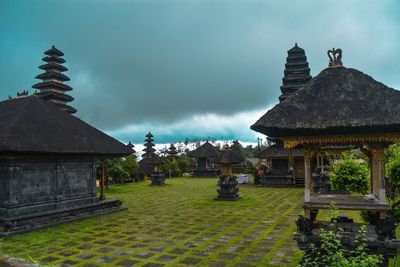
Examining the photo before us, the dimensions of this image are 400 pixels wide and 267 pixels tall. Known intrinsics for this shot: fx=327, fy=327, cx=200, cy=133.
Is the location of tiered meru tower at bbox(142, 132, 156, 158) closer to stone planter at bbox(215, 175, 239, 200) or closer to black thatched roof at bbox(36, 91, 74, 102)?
black thatched roof at bbox(36, 91, 74, 102)

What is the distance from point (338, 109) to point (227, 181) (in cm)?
1271

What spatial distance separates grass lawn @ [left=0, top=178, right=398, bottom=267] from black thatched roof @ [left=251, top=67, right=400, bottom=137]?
3448 mm

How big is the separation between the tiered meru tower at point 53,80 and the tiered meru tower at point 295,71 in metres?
21.1

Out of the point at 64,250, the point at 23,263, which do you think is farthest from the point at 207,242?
the point at 23,263

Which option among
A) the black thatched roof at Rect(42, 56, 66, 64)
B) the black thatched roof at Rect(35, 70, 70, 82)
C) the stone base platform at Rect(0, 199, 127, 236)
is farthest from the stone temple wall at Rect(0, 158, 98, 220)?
the black thatched roof at Rect(42, 56, 66, 64)

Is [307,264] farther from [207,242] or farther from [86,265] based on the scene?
[86,265]

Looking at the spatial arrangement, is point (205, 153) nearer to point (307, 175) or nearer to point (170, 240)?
point (170, 240)

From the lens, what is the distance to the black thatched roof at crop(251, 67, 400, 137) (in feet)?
25.3

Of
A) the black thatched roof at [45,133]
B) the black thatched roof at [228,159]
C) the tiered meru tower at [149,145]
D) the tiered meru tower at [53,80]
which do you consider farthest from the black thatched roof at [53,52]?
the tiered meru tower at [149,145]

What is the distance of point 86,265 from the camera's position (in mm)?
8211

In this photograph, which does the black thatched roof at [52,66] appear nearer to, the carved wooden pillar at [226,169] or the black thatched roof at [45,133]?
the black thatched roof at [45,133]

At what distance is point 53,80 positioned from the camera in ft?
96.5

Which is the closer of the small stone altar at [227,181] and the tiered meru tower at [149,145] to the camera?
the small stone altar at [227,181]

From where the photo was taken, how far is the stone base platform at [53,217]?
37.9 ft
